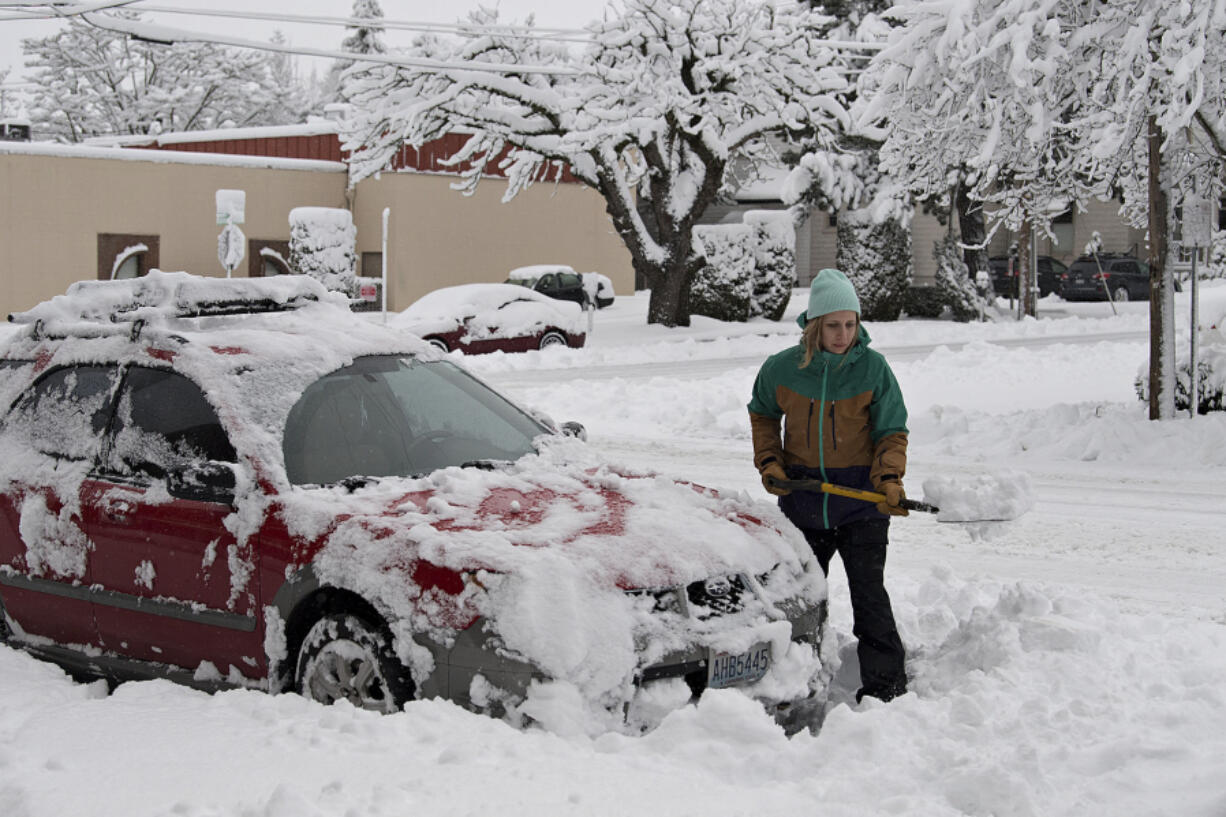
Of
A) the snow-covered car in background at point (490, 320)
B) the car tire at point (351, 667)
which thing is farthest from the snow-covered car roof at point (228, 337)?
the snow-covered car in background at point (490, 320)

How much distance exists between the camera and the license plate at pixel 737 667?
4598 millimetres

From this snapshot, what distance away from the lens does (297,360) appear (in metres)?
5.55

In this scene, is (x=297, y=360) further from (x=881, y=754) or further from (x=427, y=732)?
(x=881, y=754)

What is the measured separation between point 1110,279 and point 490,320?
24.5 metres

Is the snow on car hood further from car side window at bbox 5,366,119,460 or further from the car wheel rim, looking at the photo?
car side window at bbox 5,366,119,460

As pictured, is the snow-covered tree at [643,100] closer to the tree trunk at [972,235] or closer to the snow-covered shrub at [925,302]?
the snow-covered shrub at [925,302]

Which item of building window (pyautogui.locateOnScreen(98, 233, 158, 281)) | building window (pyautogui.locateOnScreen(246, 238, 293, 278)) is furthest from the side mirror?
building window (pyautogui.locateOnScreen(246, 238, 293, 278))

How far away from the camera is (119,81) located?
181 feet

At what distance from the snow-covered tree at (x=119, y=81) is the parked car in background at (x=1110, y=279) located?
34.4 meters

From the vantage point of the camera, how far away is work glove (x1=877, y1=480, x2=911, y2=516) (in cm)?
526

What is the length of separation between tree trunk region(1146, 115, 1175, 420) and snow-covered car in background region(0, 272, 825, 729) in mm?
8738

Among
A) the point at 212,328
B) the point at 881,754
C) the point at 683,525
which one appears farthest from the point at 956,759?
the point at 212,328

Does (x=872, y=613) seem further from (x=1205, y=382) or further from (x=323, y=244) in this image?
(x=323, y=244)

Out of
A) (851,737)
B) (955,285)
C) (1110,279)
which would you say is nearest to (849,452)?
(851,737)
